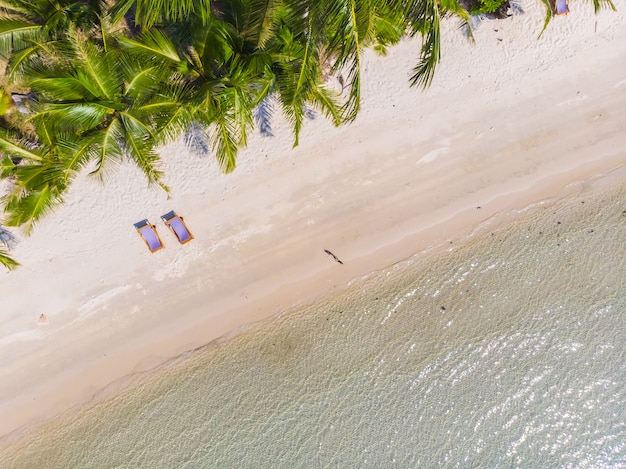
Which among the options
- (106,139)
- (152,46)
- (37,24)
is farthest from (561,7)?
(37,24)

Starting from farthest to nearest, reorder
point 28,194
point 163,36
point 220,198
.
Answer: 1. point 220,198
2. point 28,194
3. point 163,36

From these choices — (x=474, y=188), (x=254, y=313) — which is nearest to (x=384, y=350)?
(x=254, y=313)

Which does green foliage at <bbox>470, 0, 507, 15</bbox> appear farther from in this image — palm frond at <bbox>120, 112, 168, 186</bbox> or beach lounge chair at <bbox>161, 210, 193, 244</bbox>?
beach lounge chair at <bbox>161, 210, 193, 244</bbox>

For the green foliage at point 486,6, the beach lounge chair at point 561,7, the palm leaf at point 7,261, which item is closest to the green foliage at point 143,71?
the palm leaf at point 7,261

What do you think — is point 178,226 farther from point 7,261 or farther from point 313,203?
point 7,261

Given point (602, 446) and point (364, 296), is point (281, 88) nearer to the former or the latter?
point (364, 296)

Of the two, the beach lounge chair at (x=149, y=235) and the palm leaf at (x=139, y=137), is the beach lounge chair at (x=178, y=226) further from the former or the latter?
the palm leaf at (x=139, y=137)

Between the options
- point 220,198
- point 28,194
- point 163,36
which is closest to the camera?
point 163,36
